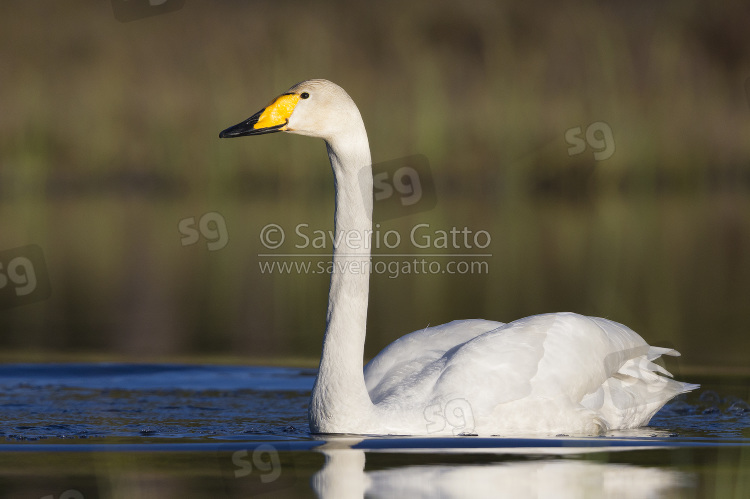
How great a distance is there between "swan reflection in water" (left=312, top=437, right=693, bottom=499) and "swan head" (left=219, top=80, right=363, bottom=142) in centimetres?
174

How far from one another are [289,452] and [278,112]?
1.83m

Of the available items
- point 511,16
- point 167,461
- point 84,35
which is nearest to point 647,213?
point 511,16

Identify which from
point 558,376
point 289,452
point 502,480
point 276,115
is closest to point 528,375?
point 558,376

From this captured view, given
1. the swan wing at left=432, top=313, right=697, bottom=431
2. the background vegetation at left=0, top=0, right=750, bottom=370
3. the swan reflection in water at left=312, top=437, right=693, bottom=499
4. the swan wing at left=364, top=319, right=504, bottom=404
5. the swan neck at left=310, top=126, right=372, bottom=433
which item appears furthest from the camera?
the background vegetation at left=0, top=0, right=750, bottom=370

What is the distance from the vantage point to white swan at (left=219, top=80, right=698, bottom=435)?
6883 millimetres

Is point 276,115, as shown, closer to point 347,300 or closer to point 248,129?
point 248,129

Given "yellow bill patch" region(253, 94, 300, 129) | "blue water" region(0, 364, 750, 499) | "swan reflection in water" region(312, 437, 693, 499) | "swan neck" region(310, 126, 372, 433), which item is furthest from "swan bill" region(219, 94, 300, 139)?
"swan reflection in water" region(312, 437, 693, 499)

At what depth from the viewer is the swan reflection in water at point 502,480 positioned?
17.7ft

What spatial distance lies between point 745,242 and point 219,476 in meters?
11.9

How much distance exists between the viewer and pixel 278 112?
280 inches

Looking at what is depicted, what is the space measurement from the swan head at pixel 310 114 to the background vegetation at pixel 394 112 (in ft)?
32.8

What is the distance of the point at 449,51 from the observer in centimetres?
2342

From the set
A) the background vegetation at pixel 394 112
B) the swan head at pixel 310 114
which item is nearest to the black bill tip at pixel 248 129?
the swan head at pixel 310 114

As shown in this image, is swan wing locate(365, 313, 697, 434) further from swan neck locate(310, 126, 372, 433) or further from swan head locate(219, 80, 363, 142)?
swan head locate(219, 80, 363, 142)
